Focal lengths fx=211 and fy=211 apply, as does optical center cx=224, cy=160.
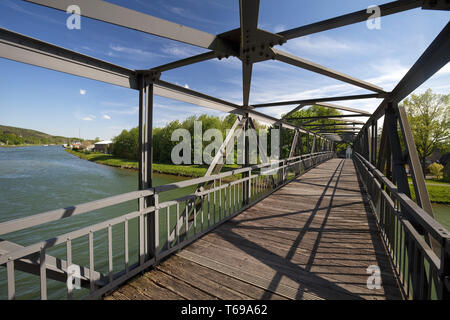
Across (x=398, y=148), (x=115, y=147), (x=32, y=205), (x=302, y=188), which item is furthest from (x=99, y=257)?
(x=115, y=147)

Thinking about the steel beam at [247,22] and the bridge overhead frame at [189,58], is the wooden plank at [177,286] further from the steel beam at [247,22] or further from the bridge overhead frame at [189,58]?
the steel beam at [247,22]

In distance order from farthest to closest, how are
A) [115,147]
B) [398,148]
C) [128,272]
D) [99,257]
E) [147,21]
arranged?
1. [115,147]
2. [99,257]
3. [398,148]
4. [128,272]
5. [147,21]

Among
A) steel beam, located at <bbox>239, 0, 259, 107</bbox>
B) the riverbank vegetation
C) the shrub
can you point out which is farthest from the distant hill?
Result: the shrub

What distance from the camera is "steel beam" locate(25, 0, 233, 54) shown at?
1574 mm

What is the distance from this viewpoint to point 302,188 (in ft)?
25.6

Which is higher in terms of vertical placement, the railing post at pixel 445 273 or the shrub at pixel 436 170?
the railing post at pixel 445 273

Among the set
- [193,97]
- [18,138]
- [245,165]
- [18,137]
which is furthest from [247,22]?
[18,138]

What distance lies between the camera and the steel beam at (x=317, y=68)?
258cm

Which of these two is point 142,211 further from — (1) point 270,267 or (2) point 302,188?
(2) point 302,188

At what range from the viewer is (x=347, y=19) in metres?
1.98

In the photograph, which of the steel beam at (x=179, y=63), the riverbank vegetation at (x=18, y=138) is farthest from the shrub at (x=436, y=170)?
the riverbank vegetation at (x=18, y=138)

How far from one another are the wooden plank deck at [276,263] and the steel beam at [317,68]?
2632 mm

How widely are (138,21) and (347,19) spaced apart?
1908 millimetres
